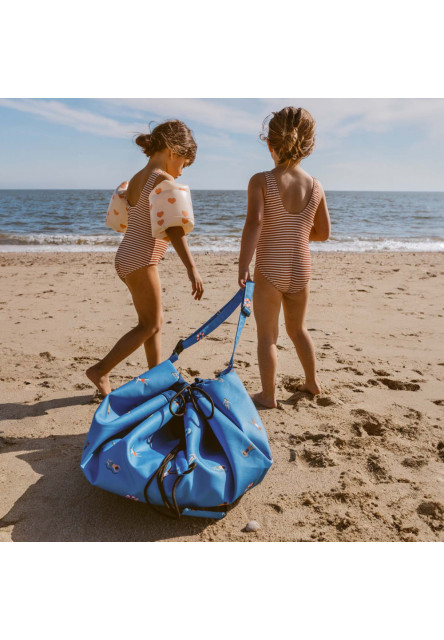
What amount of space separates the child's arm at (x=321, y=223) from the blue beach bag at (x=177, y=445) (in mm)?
1207

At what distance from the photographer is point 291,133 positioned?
2824mm

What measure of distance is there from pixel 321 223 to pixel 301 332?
716 mm

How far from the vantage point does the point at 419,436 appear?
2783 mm

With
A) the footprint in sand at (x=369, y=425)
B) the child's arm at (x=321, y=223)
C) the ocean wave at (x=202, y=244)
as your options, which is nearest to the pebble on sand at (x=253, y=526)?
the footprint in sand at (x=369, y=425)

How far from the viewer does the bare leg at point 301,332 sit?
10.2 ft

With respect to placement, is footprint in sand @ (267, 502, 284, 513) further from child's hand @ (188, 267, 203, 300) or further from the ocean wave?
the ocean wave

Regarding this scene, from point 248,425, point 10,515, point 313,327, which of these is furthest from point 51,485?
point 313,327

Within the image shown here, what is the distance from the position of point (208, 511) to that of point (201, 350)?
7.21 feet

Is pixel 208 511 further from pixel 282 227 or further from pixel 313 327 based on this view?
pixel 313 327

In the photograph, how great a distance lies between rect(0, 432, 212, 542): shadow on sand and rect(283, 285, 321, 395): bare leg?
1.44 metres

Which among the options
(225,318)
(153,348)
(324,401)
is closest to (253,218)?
(225,318)

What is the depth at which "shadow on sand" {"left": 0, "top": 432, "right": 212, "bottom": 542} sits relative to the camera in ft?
6.63

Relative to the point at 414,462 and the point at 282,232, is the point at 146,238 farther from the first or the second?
the point at 414,462

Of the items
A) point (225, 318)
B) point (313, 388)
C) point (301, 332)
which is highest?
point (225, 318)
